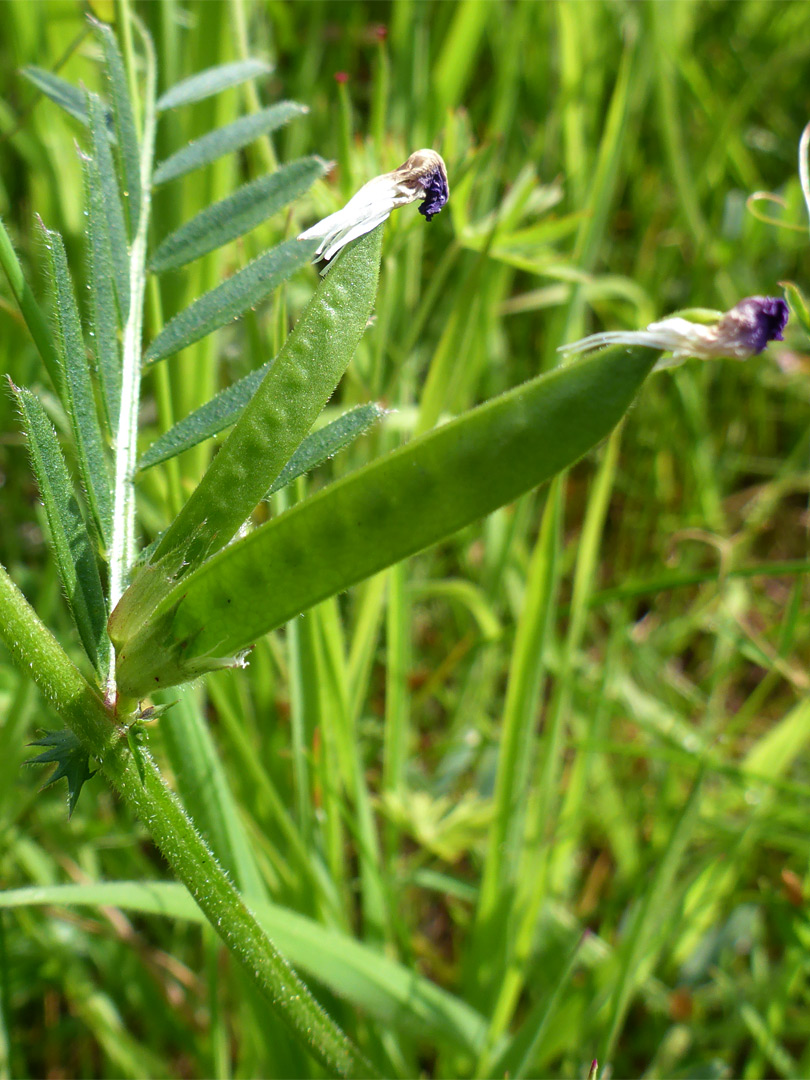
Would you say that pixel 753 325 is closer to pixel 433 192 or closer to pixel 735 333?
pixel 735 333

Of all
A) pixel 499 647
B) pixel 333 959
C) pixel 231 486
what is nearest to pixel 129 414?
pixel 231 486

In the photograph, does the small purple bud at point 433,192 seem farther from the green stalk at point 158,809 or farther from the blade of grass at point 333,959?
the blade of grass at point 333,959

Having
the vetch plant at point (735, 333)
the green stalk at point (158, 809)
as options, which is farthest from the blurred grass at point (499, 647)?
the vetch plant at point (735, 333)

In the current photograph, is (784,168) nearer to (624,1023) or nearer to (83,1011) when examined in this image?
(624,1023)

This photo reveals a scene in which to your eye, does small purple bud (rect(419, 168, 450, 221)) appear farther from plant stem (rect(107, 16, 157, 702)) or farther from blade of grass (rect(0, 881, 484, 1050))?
blade of grass (rect(0, 881, 484, 1050))

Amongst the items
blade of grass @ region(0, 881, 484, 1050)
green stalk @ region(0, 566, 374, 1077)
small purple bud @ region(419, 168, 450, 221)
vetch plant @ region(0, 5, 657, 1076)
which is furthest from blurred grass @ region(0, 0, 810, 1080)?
small purple bud @ region(419, 168, 450, 221)

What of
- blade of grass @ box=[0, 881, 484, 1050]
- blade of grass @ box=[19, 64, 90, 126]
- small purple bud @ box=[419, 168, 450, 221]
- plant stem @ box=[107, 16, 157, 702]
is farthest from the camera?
blade of grass @ box=[19, 64, 90, 126]
